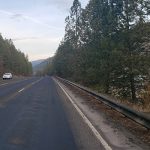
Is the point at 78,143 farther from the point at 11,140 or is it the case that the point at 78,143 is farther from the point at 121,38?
the point at 121,38

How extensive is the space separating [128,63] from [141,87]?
2596 millimetres

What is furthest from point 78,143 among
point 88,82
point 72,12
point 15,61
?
point 15,61

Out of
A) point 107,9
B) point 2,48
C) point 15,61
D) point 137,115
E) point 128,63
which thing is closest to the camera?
point 137,115

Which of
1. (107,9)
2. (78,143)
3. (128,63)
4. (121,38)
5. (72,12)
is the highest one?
(72,12)

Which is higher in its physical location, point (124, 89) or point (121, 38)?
point (121, 38)

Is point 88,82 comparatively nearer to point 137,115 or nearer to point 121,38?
point 121,38

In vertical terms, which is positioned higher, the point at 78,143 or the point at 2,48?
the point at 2,48

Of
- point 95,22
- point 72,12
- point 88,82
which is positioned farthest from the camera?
point 72,12

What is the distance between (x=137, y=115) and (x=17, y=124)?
3861 millimetres

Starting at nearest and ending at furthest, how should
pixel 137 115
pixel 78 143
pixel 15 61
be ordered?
pixel 78 143, pixel 137 115, pixel 15 61

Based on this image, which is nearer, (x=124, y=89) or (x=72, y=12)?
(x=124, y=89)

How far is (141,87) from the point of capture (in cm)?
3253

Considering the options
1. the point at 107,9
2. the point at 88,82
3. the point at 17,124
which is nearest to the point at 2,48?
the point at 88,82

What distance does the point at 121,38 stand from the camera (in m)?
32.8
